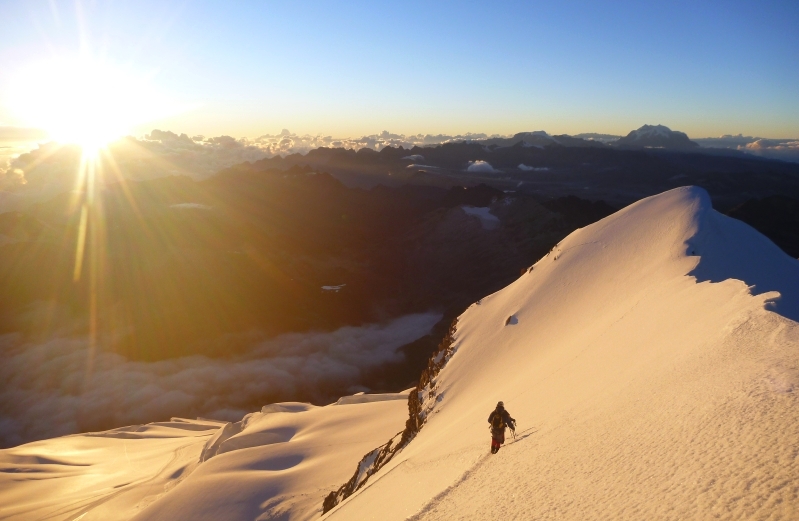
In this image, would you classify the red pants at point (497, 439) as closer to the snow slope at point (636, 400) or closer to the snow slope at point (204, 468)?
the snow slope at point (636, 400)

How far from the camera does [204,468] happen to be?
917 inches

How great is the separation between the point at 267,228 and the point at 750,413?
13796 centimetres

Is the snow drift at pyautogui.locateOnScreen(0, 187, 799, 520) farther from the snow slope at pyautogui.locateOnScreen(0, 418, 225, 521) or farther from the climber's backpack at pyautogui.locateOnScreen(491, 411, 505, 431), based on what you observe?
the climber's backpack at pyautogui.locateOnScreen(491, 411, 505, 431)

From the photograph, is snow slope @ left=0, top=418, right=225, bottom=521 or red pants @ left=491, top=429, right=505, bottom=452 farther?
snow slope @ left=0, top=418, right=225, bottom=521

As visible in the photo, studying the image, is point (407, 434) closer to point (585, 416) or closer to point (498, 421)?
point (498, 421)

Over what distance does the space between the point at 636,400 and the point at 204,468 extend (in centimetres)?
2165

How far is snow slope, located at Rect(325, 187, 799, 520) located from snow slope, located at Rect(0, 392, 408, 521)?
615 centimetres

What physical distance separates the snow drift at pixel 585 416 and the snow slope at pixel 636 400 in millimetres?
37

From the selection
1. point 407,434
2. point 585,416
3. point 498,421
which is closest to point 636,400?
point 585,416

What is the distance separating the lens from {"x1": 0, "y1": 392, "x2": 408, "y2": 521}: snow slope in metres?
19.2

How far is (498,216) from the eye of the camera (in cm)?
Answer: 12050

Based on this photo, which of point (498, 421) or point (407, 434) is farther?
point (407, 434)

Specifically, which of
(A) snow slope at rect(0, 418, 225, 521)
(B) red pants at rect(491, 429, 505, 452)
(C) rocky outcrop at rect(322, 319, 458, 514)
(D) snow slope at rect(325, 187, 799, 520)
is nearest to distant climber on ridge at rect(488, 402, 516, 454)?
(B) red pants at rect(491, 429, 505, 452)

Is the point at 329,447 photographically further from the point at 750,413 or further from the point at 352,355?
the point at 352,355
